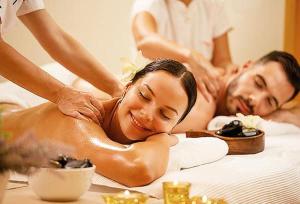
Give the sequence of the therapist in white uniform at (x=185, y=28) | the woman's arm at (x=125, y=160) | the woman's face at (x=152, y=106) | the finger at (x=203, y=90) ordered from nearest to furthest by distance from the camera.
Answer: the woman's arm at (x=125, y=160), the woman's face at (x=152, y=106), the finger at (x=203, y=90), the therapist in white uniform at (x=185, y=28)

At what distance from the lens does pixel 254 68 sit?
3.28m

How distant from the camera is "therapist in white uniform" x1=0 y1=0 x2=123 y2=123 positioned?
78.5 inches

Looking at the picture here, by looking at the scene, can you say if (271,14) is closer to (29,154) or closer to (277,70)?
(277,70)

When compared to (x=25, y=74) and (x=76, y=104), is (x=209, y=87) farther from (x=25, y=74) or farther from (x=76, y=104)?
(x=25, y=74)

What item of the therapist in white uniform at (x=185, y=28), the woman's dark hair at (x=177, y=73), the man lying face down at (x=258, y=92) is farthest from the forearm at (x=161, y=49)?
the woman's dark hair at (x=177, y=73)

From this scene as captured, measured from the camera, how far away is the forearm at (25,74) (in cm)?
196

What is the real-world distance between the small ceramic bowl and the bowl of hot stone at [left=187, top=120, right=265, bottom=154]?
3.23ft

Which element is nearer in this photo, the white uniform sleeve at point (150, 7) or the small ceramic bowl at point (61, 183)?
the small ceramic bowl at point (61, 183)

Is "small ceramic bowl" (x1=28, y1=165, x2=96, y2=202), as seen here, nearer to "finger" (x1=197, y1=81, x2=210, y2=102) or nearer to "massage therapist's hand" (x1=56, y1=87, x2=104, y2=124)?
"massage therapist's hand" (x1=56, y1=87, x2=104, y2=124)

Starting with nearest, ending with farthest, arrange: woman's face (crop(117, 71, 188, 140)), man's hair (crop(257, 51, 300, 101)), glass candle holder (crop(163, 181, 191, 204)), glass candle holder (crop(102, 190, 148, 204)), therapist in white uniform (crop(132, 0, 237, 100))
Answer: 1. glass candle holder (crop(102, 190, 148, 204))
2. glass candle holder (crop(163, 181, 191, 204))
3. woman's face (crop(117, 71, 188, 140))
4. man's hair (crop(257, 51, 300, 101))
5. therapist in white uniform (crop(132, 0, 237, 100))

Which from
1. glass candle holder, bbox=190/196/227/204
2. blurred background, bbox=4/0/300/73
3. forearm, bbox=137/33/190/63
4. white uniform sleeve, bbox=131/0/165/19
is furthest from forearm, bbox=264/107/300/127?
glass candle holder, bbox=190/196/227/204

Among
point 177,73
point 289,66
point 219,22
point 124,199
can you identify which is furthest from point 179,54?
point 124,199

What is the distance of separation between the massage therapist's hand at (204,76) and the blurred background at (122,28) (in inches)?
34.3

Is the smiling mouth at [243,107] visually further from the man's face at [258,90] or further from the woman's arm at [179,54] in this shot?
the woman's arm at [179,54]
